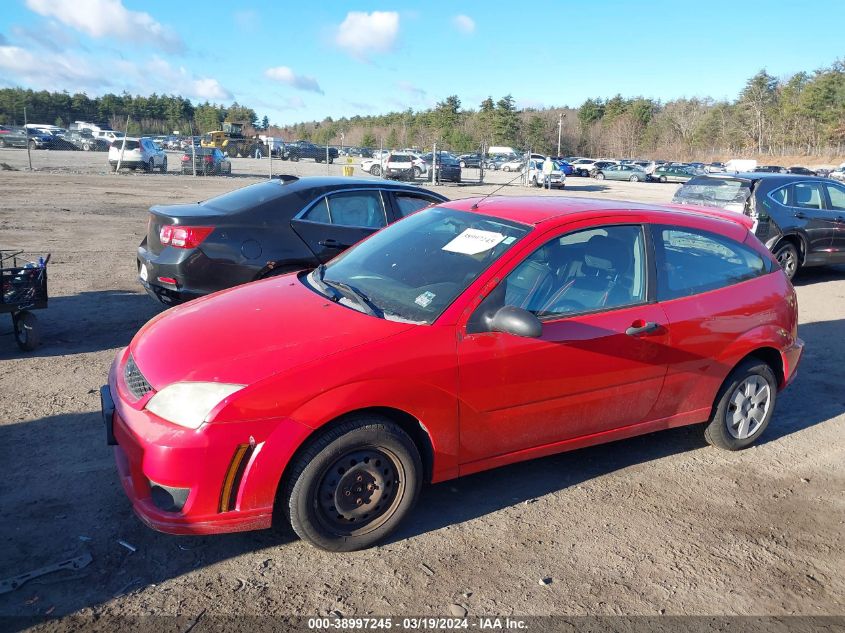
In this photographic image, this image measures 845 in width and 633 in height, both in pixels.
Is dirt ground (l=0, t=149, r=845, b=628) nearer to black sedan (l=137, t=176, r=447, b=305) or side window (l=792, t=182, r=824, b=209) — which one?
black sedan (l=137, t=176, r=447, b=305)

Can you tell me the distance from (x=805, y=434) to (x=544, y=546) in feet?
9.40

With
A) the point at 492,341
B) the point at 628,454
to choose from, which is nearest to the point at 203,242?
the point at 492,341

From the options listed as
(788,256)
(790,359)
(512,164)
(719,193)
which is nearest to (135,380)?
(790,359)

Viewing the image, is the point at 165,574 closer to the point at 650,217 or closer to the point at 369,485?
the point at 369,485

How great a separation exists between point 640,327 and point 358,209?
3817 millimetres

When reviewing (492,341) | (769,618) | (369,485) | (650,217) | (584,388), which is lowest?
(769,618)

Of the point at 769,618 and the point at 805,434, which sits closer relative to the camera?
the point at 769,618

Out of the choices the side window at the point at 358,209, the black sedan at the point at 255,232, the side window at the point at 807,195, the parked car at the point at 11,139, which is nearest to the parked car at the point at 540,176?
the side window at the point at 807,195

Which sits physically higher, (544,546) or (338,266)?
(338,266)

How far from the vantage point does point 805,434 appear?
519 cm

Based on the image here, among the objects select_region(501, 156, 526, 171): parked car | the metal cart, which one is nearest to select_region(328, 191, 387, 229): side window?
the metal cart

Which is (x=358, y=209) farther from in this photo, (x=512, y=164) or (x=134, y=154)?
(x=512, y=164)

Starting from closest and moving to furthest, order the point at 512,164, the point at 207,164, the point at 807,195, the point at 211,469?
the point at 211,469 < the point at 807,195 < the point at 207,164 < the point at 512,164

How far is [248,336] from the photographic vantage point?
342cm
